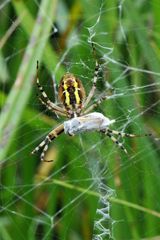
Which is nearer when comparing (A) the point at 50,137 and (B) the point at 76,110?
(B) the point at 76,110

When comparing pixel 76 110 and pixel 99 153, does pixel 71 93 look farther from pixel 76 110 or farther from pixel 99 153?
pixel 99 153

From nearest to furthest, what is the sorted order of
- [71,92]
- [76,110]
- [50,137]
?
[71,92], [76,110], [50,137]

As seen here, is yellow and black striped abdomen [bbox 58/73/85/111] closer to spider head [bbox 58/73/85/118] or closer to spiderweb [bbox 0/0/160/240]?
spider head [bbox 58/73/85/118]

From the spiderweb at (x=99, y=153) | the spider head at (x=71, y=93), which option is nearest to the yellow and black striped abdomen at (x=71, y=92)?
the spider head at (x=71, y=93)

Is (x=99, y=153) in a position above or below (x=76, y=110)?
below

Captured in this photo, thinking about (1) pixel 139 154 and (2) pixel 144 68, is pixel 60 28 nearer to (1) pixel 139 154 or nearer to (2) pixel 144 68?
(2) pixel 144 68

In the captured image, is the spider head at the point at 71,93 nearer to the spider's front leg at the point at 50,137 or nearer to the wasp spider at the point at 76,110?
the wasp spider at the point at 76,110

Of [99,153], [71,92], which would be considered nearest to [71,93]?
[71,92]
